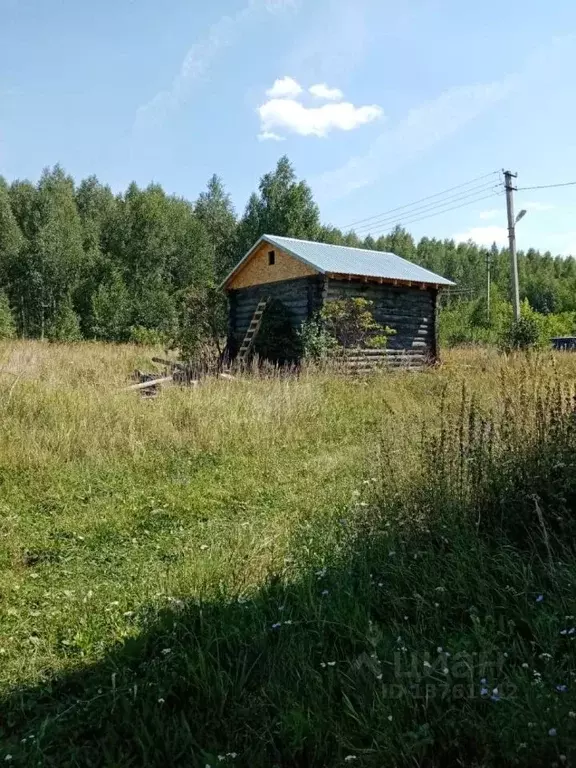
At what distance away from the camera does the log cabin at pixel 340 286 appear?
1513 cm

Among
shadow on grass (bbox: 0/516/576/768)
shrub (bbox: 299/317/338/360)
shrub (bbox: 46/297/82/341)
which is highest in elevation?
shrub (bbox: 46/297/82/341)

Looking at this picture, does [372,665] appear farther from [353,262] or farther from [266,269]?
[266,269]

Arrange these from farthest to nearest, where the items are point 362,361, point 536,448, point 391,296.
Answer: point 391,296 → point 362,361 → point 536,448

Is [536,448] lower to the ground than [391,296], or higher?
lower

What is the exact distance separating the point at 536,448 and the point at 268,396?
5448 millimetres

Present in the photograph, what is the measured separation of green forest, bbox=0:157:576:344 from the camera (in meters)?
34.6

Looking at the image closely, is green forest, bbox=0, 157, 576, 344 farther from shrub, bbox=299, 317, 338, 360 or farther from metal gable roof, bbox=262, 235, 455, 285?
shrub, bbox=299, 317, 338, 360

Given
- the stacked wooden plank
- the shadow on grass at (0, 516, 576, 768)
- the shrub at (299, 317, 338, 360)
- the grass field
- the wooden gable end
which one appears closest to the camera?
the shadow on grass at (0, 516, 576, 768)

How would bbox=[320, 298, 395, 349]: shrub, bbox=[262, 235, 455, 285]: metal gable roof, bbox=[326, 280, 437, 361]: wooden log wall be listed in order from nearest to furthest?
bbox=[320, 298, 395, 349]: shrub
bbox=[262, 235, 455, 285]: metal gable roof
bbox=[326, 280, 437, 361]: wooden log wall

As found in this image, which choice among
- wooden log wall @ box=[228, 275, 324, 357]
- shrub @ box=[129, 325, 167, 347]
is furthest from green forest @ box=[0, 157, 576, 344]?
wooden log wall @ box=[228, 275, 324, 357]

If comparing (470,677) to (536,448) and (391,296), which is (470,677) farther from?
(391,296)

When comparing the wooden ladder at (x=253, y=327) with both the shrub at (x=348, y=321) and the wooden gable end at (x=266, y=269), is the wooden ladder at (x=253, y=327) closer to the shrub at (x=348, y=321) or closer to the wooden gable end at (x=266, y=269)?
the wooden gable end at (x=266, y=269)

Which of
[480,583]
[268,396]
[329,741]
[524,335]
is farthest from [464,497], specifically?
[524,335]

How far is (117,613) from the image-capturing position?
3.15 m
